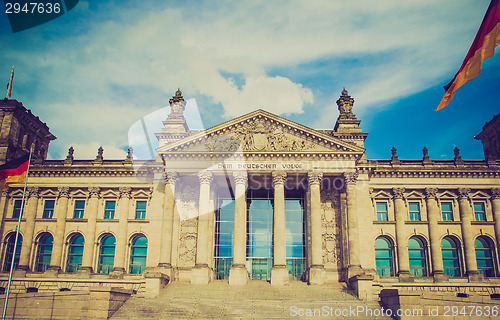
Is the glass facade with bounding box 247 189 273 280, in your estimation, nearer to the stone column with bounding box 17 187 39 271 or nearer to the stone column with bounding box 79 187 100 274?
the stone column with bounding box 79 187 100 274

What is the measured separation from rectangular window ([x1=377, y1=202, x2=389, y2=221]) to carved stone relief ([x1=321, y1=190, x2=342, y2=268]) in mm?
5855

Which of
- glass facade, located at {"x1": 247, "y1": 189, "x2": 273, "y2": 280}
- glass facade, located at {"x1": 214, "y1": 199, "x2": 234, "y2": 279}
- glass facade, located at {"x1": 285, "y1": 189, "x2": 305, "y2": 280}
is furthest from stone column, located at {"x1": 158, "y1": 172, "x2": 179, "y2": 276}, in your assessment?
glass facade, located at {"x1": 285, "y1": 189, "x2": 305, "y2": 280}

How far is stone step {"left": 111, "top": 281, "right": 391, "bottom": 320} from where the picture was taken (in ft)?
98.2

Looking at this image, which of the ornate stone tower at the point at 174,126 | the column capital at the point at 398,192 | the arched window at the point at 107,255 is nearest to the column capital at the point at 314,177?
the column capital at the point at 398,192

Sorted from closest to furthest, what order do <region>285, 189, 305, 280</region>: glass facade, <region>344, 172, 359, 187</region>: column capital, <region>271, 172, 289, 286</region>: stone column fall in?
<region>271, 172, 289, 286</region>: stone column → <region>344, 172, 359, 187</region>: column capital → <region>285, 189, 305, 280</region>: glass facade

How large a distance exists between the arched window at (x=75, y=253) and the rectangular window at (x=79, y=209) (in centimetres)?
211

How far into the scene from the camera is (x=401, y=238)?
1773 inches

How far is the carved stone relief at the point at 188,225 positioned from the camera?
43.0 m

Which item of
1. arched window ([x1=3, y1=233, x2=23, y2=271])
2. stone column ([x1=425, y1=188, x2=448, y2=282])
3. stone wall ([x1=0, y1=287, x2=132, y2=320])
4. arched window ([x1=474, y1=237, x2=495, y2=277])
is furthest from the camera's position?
arched window ([x1=3, y1=233, x2=23, y2=271])

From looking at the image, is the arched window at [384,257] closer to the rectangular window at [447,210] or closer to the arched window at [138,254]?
the rectangular window at [447,210]

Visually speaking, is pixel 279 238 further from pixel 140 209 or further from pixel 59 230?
pixel 59 230

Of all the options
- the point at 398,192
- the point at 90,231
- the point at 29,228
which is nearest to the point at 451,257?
the point at 398,192

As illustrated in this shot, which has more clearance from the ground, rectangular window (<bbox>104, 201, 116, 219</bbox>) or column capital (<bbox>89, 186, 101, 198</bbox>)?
column capital (<bbox>89, 186, 101, 198</bbox>)

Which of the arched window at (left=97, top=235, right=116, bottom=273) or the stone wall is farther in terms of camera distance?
the arched window at (left=97, top=235, right=116, bottom=273)
